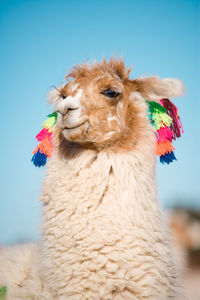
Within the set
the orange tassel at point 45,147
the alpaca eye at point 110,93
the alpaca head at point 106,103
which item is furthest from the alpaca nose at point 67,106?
the orange tassel at point 45,147

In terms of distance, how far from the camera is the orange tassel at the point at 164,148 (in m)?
2.85

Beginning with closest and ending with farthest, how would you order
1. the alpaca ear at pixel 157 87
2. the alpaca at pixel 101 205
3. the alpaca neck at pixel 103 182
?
the alpaca at pixel 101 205 < the alpaca neck at pixel 103 182 < the alpaca ear at pixel 157 87

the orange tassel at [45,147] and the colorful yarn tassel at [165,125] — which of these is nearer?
the colorful yarn tassel at [165,125]

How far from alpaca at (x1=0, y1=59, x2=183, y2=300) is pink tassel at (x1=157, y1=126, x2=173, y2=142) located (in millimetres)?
93

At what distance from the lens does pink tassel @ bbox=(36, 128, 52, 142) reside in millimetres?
3164

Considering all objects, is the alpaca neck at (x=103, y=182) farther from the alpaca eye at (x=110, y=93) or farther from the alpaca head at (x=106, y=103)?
the alpaca eye at (x=110, y=93)

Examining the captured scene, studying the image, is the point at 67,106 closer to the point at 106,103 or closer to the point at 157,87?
the point at 106,103

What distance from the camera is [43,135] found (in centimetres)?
323

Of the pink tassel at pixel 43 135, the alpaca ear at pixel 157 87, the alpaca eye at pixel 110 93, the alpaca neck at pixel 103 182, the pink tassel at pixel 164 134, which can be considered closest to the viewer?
the alpaca neck at pixel 103 182

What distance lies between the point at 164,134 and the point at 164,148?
130 mm

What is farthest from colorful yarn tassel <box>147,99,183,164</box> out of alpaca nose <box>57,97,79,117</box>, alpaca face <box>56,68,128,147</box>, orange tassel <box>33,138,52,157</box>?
orange tassel <box>33,138,52,157</box>

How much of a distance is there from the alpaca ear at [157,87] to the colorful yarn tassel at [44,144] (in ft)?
2.79

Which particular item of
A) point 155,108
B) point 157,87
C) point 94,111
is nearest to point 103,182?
point 94,111

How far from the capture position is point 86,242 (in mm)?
2254
